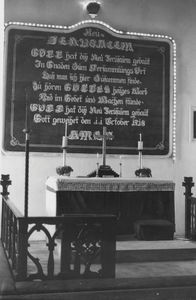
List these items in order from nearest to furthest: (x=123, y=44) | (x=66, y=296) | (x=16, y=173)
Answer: (x=66, y=296) < (x=16, y=173) < (x=123, y=44)

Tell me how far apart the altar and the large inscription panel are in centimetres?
122

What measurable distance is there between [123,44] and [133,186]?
251cm

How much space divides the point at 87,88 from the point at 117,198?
6.69ft

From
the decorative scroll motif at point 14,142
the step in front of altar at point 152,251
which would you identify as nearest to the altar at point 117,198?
the step in front of altar at point 152,251

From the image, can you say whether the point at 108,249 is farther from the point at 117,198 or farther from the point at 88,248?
the point at 117,198

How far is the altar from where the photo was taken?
5438 millimetres

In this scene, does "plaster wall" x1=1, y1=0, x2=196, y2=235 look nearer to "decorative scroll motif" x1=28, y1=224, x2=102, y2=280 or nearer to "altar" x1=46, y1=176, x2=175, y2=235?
"altar" x1=46, y1=176, x2=175, y2=235

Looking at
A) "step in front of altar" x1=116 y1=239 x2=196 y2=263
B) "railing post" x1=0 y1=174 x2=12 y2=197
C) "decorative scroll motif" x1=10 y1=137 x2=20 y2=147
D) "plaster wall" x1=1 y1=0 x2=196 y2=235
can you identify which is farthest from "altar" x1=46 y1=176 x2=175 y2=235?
"decorative scroll motif" x1=10 y1=137 x2=20 y2=147

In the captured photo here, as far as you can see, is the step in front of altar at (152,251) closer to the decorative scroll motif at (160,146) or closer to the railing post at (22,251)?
the railing post at (22,251)

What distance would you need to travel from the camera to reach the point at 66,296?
12.0 ft

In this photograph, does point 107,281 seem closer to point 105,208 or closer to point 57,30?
point 105,208

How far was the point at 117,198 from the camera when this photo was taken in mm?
5660

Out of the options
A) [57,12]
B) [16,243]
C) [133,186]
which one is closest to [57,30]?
[57,12]

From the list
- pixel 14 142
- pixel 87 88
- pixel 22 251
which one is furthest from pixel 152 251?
pixel 87 88
